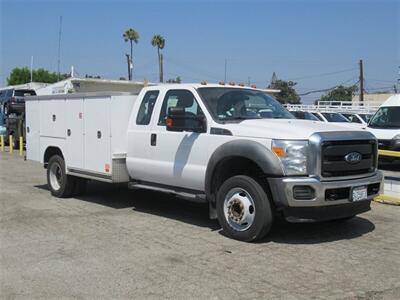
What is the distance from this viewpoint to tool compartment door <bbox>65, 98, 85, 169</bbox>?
9367 mm

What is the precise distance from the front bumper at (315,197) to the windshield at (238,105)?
4.55ft

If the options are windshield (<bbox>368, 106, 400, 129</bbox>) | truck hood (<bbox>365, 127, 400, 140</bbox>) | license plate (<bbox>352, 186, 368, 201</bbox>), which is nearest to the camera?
license plate (<bbox>352, 186, 368, 201</bbox>)

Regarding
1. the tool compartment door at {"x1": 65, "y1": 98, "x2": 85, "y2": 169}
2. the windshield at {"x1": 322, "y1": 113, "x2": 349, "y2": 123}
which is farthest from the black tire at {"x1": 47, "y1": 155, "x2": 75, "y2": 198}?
the windshield at {"x1": 322, "y1": 113, "x2": 349, "y2": 123}

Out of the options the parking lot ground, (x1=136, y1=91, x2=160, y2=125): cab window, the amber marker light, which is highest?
(x1=136, y1=91, x2=160, y2=125): cab window

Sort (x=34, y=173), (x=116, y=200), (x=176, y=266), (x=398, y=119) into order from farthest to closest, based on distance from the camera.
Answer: (x=398, y=119)
(x=34, y=173)
(x=116, y=200)
(x=176, y=266)

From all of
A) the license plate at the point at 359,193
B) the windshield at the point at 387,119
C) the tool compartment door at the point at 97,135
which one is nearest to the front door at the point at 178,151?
the tool compartment door at the point at 97,135

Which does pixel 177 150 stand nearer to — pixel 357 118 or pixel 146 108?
pixel 146 108

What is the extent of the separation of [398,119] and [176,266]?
40.1 feet

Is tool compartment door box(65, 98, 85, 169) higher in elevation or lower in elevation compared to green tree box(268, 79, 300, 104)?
lower

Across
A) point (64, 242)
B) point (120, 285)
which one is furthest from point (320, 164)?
point (64, 242)

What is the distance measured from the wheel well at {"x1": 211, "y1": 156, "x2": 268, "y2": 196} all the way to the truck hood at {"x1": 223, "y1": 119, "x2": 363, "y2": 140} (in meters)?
0.36

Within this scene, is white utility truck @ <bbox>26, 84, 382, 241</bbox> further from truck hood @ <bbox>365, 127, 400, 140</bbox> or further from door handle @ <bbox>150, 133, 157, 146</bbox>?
truck hood @ <bbox>365, 127, 400, 140</bbox>

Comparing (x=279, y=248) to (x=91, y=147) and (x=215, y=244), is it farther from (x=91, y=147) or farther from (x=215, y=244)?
(x=91, y=147)

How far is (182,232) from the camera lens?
7258 millimetres
